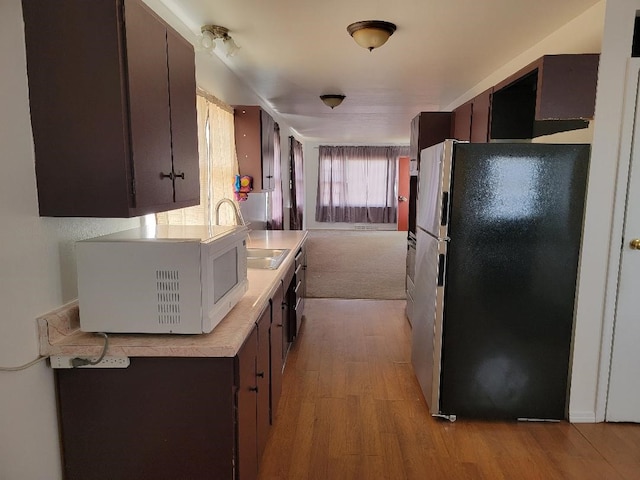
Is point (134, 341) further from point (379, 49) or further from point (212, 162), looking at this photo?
point (379, 49)

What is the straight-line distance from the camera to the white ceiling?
7.63 feet

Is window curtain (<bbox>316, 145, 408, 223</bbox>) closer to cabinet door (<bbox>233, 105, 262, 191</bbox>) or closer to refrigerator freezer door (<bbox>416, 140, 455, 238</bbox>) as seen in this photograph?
cabinet door (<bbox>233, 105, 262, 191</bbox>)

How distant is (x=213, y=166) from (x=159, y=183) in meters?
1.65

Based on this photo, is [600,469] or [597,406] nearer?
[600,469]

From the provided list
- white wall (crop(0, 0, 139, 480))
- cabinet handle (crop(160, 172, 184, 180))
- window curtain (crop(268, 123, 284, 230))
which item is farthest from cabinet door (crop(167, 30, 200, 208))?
window curtain (crop(268, 123, 284, 230))

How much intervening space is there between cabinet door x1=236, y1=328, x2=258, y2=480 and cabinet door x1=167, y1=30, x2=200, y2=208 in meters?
0.66

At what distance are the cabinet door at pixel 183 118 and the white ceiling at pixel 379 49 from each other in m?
0.73

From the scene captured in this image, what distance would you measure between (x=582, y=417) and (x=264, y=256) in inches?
89.1

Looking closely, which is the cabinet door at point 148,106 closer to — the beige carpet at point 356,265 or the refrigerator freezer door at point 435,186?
the refrigerator freezer door at point 435,186

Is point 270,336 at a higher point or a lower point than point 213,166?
lower

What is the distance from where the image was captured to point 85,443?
4.71 feet

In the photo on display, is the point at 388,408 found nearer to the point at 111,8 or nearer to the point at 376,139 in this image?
the point at 111,8

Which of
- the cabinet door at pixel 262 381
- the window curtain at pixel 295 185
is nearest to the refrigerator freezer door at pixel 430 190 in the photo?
the cabinet door at pixel 262 381

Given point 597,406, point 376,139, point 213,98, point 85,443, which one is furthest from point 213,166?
point 376,139
